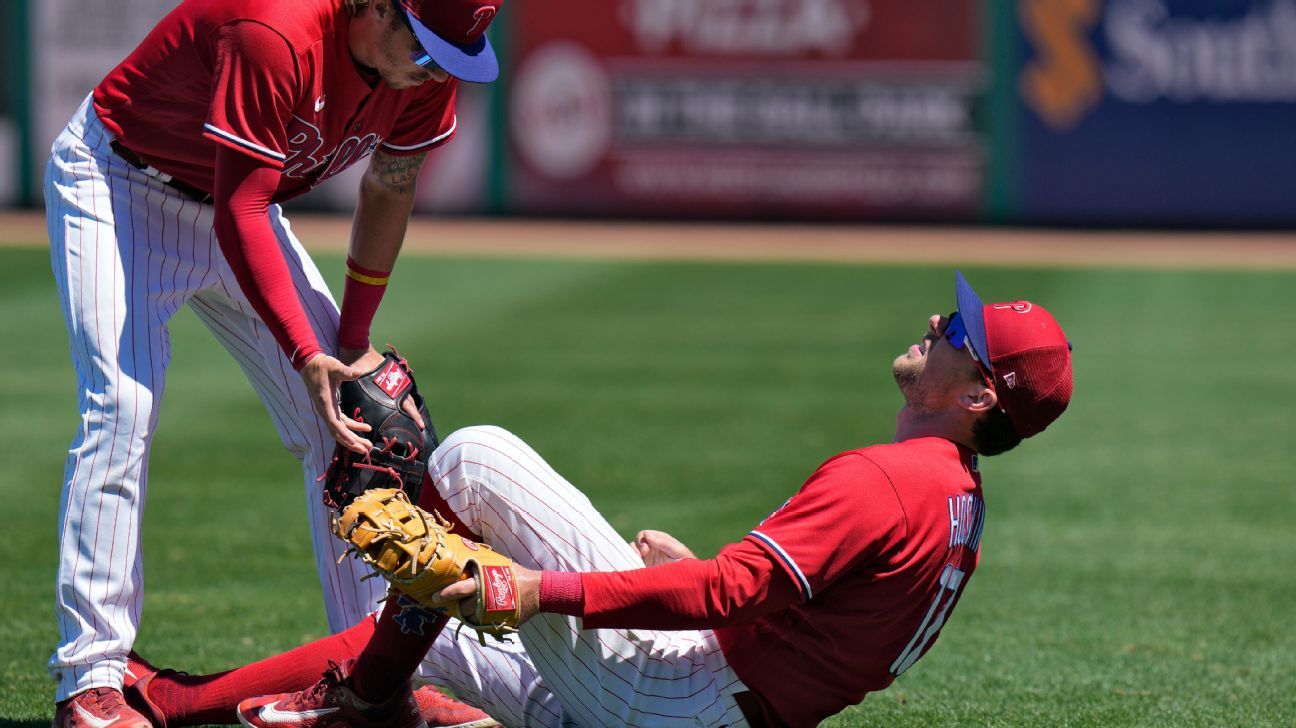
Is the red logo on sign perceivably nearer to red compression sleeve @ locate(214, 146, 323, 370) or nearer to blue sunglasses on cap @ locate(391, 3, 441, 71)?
red compression sleeve @ locate(214, 146, 323, 370)

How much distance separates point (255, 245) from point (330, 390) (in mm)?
351

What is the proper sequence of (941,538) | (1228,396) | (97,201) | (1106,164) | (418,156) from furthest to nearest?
(1106,164) → (1228,396) → (418,156) → (97,201) → (941,538)

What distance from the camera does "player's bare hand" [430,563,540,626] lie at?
296cm

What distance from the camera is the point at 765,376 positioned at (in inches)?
391

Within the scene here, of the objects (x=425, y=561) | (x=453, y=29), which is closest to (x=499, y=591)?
(x=425, y=561)

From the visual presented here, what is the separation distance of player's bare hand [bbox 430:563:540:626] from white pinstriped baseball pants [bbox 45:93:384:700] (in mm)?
1037

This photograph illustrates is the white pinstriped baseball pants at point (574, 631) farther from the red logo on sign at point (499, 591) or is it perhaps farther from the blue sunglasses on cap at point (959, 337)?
the blue sunglasses on cap at point (959, 337)

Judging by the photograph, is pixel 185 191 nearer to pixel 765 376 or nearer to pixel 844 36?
pixel 765 376

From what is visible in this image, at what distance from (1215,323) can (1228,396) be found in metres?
3.39

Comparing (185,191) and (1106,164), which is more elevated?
(185,191)

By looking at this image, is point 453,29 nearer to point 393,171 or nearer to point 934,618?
point 393,171

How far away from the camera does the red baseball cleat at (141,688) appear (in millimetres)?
3652

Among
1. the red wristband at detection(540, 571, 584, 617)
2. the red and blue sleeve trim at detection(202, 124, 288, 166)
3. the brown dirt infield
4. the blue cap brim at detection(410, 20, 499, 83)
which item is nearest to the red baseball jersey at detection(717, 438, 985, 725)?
the red wristband at detection(540, 571, 584, 617)

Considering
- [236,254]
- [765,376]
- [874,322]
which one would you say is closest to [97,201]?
[236,254]
